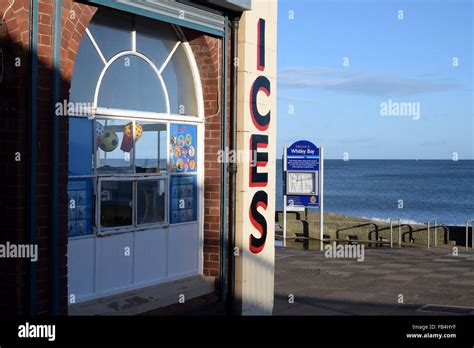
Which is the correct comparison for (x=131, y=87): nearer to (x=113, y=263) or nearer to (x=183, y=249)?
(x=113, y=263)

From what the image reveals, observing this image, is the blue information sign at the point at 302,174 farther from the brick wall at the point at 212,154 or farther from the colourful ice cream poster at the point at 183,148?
the colourful ice cream poster at the point at 183,148

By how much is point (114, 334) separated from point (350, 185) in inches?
4281

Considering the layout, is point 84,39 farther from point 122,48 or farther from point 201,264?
point 201,264

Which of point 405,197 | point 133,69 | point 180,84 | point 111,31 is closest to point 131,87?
point 133,69

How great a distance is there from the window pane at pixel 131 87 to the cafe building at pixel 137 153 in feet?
0.06

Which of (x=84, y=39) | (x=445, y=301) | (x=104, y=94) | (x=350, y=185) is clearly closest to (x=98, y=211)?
(x=104, y=94)

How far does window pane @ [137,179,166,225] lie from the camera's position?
9.23 m

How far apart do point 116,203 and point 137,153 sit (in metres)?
0.72

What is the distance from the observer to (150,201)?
31.0ft

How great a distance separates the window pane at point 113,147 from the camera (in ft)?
28.0

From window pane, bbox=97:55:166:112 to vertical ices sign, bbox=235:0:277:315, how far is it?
139 centimetres

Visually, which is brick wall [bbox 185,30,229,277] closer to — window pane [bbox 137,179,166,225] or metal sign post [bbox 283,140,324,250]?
window pane [bbox 137,179,166,225]

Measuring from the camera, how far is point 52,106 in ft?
24.0

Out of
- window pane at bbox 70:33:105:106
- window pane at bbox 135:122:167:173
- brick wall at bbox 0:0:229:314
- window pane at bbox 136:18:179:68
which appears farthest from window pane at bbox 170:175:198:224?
brick wall at bbox 0:0:229:314
